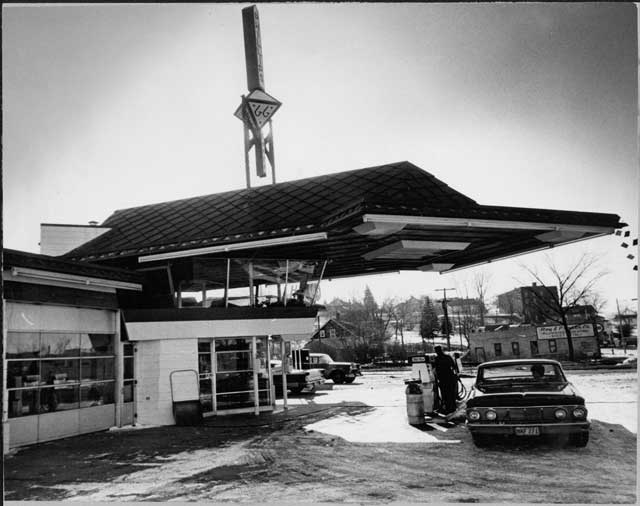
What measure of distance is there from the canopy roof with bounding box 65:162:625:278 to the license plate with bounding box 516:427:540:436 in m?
5.35

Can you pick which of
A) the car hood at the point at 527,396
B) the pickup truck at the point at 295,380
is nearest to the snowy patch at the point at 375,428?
the car hood at the point at 527,396

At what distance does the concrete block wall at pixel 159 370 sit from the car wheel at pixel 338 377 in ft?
49.8

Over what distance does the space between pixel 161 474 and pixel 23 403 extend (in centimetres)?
509

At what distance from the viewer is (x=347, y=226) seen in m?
13.3

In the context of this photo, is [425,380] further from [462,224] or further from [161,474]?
[161,474]

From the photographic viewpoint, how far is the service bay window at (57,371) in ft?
38.8

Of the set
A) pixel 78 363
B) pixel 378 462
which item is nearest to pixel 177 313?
pixel 78 363

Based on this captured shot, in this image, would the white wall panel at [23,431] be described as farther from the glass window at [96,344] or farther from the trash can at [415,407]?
the trash can at [415,407]

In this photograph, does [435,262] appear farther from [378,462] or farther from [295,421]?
[378,462]

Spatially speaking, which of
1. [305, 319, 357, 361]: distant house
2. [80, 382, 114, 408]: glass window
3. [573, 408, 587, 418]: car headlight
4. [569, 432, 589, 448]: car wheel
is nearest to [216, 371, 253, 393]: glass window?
[80, 382, 114, 408]: glass window

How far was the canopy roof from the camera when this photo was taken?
519 inches

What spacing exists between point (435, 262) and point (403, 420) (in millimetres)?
7510

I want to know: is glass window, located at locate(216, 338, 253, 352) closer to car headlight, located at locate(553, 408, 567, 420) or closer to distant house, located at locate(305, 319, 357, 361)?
car headlight, located at locate(553, 408, 567, 420)

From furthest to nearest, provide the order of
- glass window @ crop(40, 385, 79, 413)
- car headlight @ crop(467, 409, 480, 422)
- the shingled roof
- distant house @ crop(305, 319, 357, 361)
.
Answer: distant house @ crop(305, 319, 357, 361), the shingled roof, glass window @ crop(40, 385, 79, 413), car headlight @ crop(467, 409, 480, 422)
